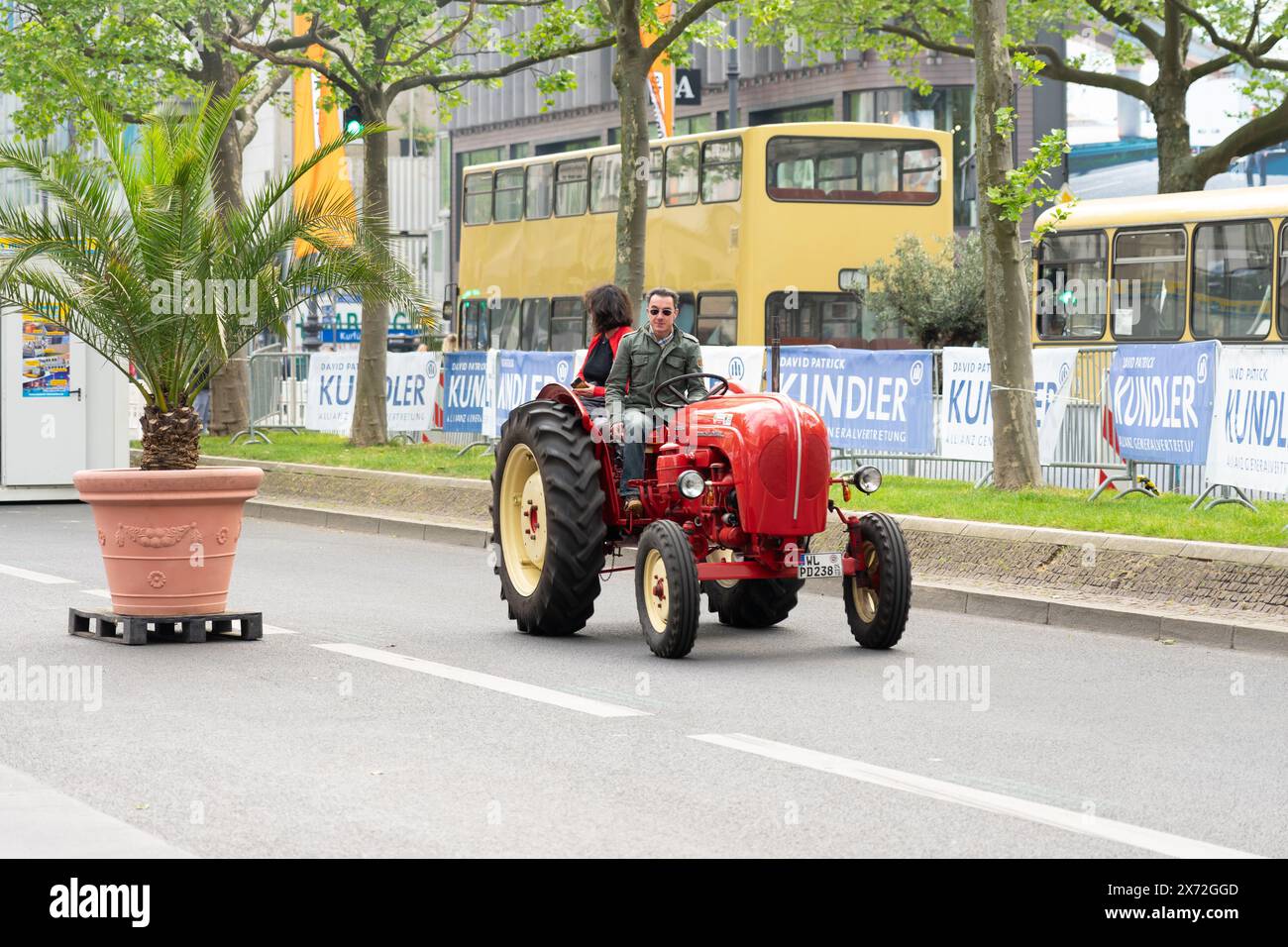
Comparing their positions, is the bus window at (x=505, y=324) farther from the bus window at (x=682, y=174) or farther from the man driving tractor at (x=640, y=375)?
the man driving tractor at (x=640, y=375)

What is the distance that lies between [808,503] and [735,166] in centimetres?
1979

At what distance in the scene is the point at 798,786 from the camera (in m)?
7.50

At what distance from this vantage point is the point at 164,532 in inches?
450

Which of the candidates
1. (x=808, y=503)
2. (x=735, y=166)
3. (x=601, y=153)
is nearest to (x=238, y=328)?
(x=808, y=503)

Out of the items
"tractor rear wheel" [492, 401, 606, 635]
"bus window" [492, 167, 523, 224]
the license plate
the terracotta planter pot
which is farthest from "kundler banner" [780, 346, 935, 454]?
"bus window" [492, 167, 523, 224]

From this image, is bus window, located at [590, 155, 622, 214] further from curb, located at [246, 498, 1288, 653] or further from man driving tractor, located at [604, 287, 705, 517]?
man driving tractor, located at [604, 287, 705, 517]

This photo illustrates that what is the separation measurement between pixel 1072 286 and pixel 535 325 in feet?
35.1

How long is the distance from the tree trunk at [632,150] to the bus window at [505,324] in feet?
40.2

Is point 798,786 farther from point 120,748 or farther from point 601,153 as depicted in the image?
point 601,153

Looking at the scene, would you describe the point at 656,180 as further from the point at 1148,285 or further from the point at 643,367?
the point at 643,367

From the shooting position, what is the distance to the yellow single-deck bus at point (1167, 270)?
23844mm

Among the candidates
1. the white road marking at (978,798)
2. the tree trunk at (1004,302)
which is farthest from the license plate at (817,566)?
the tree trunk at (1004,302)

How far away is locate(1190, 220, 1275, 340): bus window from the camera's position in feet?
78.2

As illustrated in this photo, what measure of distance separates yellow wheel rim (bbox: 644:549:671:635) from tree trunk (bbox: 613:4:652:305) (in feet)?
37.8
